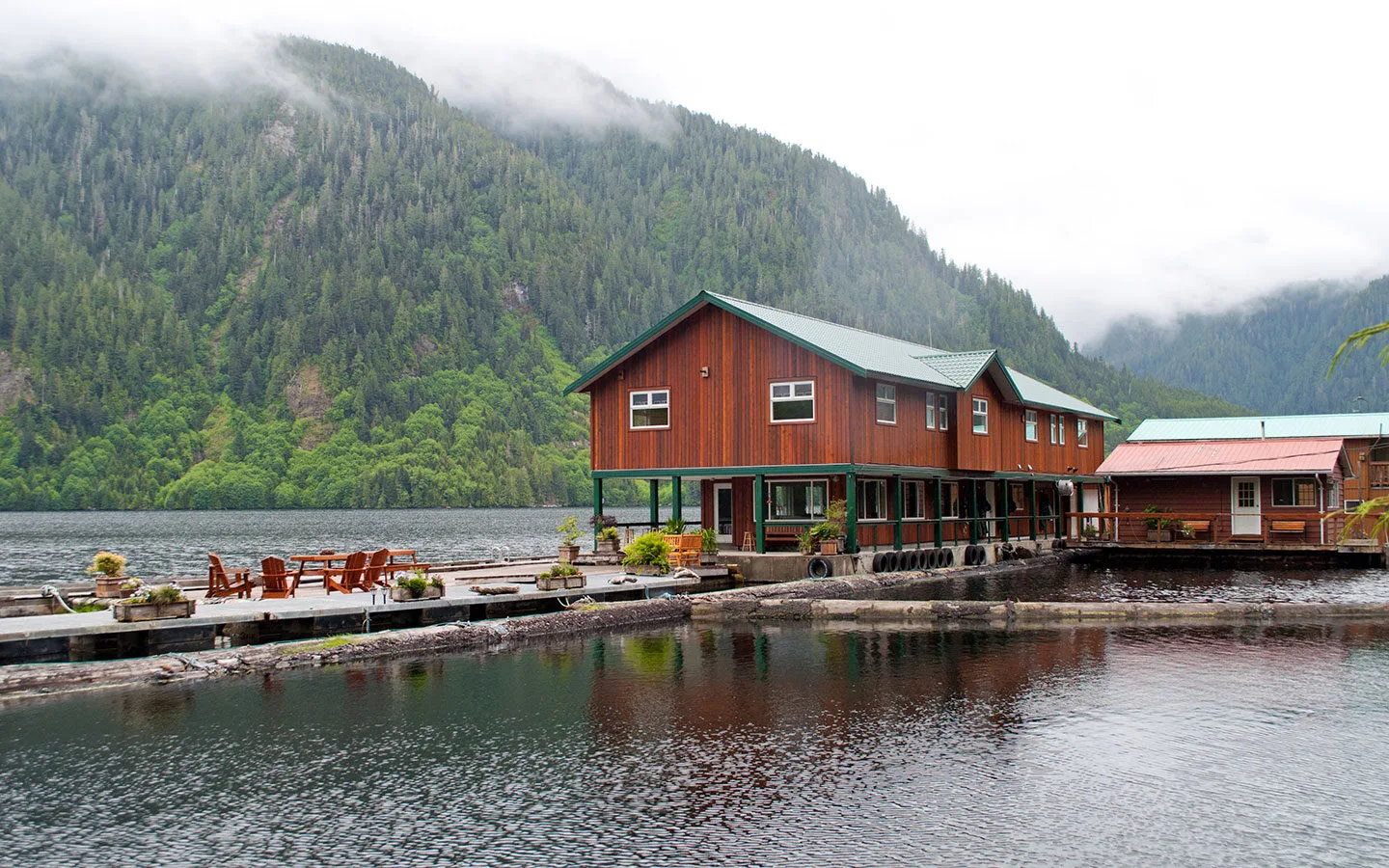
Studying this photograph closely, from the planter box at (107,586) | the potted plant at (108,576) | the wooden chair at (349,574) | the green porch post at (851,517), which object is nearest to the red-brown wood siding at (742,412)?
the green porch post at (851,517)

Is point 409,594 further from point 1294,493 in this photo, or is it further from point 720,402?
point 1294,493

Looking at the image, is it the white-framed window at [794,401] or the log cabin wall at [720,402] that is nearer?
the log cabin wall at [720,402]

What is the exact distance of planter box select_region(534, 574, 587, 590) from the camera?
28359mm

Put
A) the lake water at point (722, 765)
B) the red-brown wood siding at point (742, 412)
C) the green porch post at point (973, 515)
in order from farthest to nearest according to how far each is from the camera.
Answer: the green porch post at point (973, 515) → the red-brown wood siding at point (742, 412) → the lake water at point (722, 765)

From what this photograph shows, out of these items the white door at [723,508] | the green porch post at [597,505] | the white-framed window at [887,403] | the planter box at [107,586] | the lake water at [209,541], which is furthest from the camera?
the lake water at [209,541]

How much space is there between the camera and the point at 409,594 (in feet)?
82.3

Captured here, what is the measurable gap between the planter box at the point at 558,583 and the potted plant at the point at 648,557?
182 inches

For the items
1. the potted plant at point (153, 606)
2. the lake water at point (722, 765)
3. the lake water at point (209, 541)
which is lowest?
the lake water at point (209, 541)

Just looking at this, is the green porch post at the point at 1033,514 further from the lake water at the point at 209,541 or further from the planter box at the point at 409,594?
the planter box at the point at 409,594

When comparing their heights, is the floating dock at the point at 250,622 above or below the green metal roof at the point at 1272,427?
below

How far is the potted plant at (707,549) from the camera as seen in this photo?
3603 cm

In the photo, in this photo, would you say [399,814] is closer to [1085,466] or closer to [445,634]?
[445,634]

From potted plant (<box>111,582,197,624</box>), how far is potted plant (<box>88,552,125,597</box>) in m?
4.41

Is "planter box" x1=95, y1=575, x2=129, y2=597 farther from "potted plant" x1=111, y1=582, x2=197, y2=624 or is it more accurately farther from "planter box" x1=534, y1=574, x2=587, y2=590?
"planter box" x1=534, y1=574, x2=587, y2=590
